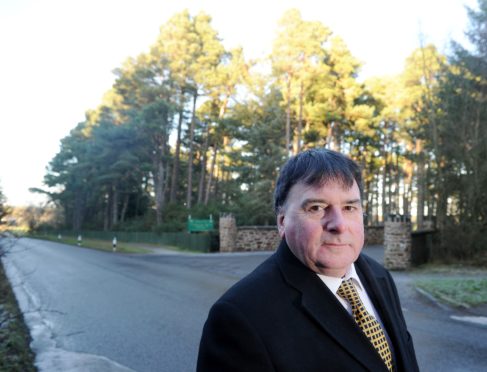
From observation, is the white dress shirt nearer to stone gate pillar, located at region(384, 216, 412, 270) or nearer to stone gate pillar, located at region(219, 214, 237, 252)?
stone gate pillar, located at region(384, 216, 412, 270)

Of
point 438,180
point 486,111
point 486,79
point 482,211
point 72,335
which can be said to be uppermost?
point 486,79

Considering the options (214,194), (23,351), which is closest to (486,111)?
(23,351)

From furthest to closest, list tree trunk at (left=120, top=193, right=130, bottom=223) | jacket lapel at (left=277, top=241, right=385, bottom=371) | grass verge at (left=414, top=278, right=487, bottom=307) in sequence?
tree trunk at (left=120, top=193, right=130, bottom=223)
grass verge at (left=414, top=278, right=487, bottom=307)
jacket lapel at (left=277, top=241, right=385, bottom=371)

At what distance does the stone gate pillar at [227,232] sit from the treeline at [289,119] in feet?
14.2

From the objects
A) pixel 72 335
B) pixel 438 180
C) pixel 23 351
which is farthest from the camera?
pixel 438 180

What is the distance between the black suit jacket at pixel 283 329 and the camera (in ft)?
4.73

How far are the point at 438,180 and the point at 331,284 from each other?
17.7m

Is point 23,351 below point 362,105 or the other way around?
below

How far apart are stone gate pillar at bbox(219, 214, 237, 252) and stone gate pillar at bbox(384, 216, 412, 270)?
10818 mm

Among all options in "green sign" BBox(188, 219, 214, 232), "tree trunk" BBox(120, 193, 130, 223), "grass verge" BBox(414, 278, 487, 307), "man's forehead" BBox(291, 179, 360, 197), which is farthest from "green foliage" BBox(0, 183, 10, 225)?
"tree trunk" BBox(120, 193, 130, 223)

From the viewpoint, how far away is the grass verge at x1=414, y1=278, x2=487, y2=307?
→ 8594mm

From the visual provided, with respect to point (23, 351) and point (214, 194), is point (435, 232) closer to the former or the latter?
point (23, 351)

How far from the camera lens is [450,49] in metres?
18.1

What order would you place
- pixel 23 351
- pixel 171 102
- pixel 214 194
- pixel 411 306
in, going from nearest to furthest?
pixel 23 351
pixel 411 306
pixel 171 102
pixel 214 194
